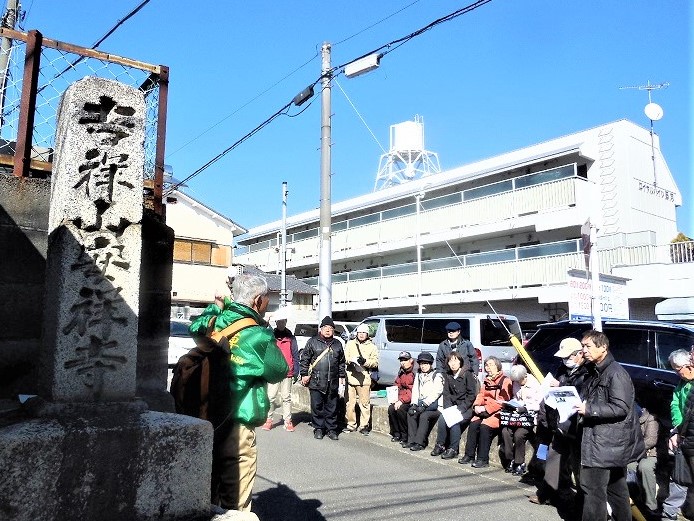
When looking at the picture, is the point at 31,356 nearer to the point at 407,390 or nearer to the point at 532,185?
the point at 407,390

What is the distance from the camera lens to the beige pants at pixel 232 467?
359 centimetres

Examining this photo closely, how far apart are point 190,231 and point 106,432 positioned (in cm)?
2890

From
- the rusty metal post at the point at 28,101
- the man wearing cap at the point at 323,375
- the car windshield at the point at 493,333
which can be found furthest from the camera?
the car windshield at the point at 493,333

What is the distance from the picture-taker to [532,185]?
23.4 metres

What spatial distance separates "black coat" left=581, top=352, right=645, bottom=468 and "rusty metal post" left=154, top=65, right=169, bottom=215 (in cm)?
389

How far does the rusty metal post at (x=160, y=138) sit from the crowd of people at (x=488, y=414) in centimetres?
104

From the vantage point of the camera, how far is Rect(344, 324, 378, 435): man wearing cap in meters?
10.2

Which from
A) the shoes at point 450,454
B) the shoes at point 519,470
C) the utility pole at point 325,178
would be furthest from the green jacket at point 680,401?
the utility pole at point 325,178

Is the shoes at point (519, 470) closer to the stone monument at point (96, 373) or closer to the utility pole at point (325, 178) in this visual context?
the stone monument at point (96, 373)

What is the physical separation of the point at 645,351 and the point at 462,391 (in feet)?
8.75

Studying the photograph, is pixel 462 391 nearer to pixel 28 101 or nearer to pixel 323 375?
pixel 323 375

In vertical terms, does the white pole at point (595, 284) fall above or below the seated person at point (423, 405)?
above

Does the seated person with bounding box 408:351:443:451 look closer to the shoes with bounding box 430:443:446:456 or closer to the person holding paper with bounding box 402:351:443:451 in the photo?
the person holding paper with bounding box 402:351:443:451

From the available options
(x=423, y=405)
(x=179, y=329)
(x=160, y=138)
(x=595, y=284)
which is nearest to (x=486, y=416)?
(x=423, y=405)
